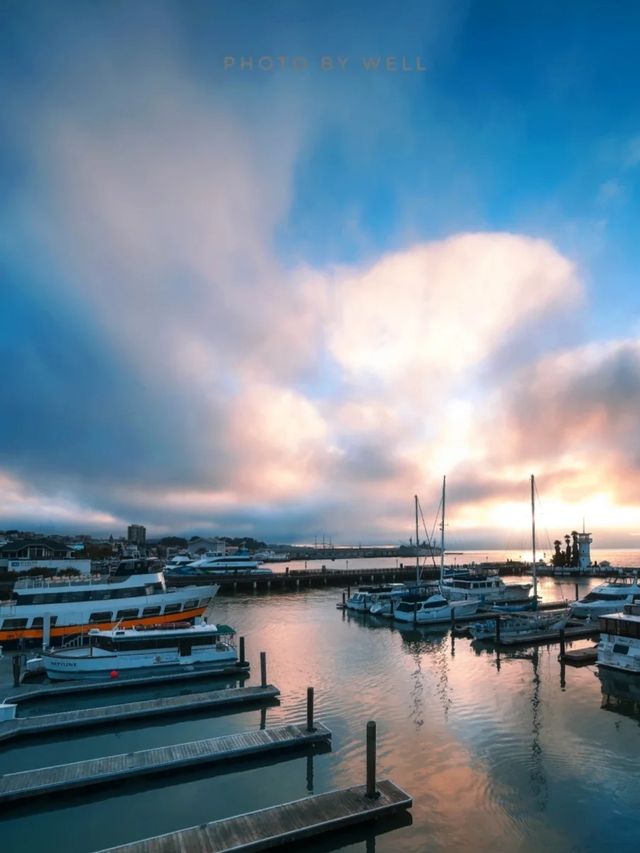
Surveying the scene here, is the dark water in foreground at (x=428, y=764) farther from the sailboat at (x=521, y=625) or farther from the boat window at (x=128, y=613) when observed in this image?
the boat window at (x=128, y=613)

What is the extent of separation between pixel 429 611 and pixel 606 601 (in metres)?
20.1

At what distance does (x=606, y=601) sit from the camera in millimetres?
57281

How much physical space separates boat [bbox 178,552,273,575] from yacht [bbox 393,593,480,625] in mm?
57327

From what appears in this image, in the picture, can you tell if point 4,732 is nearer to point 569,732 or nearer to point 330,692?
point 330,692

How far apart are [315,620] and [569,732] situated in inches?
1423

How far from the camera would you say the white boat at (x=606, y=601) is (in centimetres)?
5484

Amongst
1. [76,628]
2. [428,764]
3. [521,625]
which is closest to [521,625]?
[521,625]

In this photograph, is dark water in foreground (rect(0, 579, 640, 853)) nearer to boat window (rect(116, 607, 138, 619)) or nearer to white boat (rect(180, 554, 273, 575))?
boat window (rect(116, 607, 138, 619))

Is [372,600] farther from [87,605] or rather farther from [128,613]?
[87,605]

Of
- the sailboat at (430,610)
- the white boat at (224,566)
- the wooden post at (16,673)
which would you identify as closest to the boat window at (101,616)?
Result: the wooden post at (16,673)

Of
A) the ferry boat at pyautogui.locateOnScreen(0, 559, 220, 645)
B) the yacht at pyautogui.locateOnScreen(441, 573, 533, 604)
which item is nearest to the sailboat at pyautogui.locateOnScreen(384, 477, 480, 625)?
the yacht at pyautogui.locateOnScreen(441, 573, 533, 604)

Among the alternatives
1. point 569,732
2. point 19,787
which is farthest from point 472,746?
point 19,787

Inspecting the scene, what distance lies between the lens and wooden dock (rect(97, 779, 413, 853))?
13734 millimetres

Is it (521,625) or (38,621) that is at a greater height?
(38,621)
